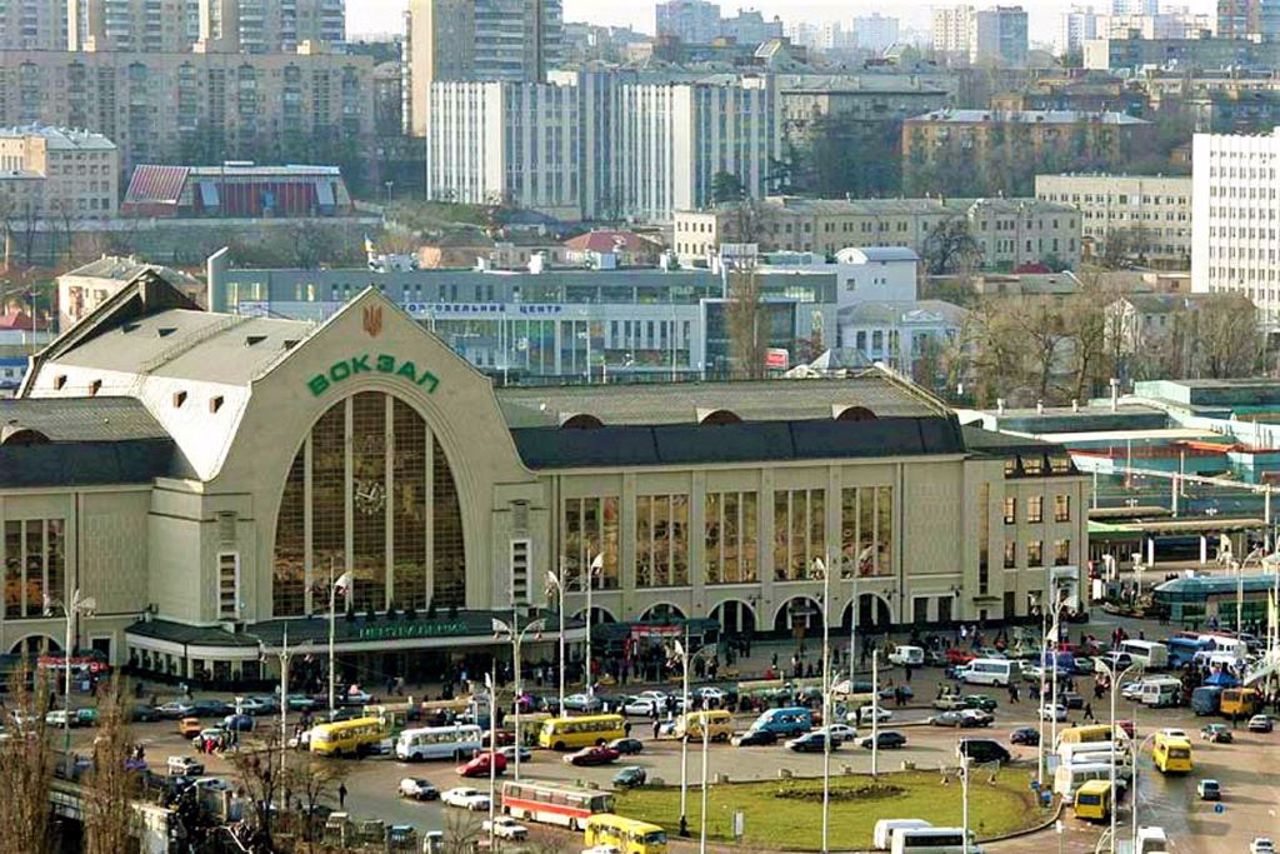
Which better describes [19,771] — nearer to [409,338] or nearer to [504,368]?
[409,338]

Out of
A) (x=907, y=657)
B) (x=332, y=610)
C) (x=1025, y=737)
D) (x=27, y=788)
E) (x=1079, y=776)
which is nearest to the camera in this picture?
(x=27, y=788)

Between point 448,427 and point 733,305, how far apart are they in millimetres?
44744

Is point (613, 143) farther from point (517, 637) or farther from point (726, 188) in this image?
point (517, 637)

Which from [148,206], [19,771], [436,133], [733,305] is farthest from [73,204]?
[19,771]

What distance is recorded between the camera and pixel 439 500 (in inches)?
2736

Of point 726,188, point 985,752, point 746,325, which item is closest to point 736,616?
point 985,752

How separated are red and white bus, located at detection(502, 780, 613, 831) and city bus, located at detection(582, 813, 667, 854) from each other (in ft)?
3.48

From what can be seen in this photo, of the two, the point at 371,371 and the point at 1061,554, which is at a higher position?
the point at 371,371

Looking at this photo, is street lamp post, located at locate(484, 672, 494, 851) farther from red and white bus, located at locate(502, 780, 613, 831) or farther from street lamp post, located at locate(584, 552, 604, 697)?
street lamp post, located at locate(584, 552, 604, 697)

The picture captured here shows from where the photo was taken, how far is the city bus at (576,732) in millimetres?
60781

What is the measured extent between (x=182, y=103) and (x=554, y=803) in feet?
456

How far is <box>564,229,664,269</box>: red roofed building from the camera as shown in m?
131

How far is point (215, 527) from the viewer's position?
222 feet

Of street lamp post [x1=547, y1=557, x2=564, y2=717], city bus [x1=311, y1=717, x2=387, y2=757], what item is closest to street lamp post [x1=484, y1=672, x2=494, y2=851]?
city bus [x1=311, y1=717, x2=387, y2=757]
